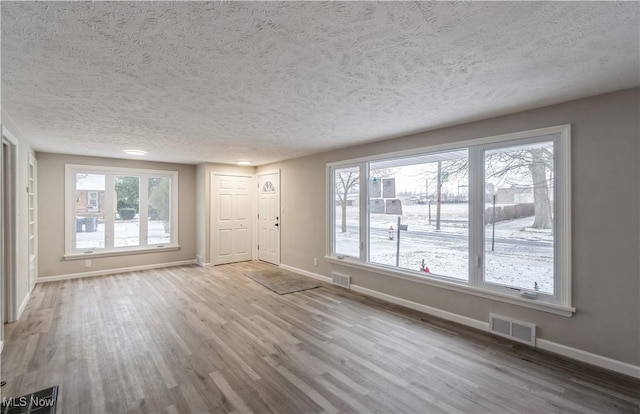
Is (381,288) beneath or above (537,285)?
beneath

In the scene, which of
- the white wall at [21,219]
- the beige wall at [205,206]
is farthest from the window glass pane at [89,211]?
the beige wall at [205,206]

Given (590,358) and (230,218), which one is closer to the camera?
(590,358)

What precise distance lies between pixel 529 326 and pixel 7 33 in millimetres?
4599

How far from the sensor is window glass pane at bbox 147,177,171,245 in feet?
21.4

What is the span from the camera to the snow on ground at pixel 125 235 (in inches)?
229

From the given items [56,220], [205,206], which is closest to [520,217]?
[205,206]

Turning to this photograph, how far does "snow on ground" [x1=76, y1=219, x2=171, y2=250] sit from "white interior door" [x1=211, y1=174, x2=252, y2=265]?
117 centimetres

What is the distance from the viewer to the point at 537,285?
9.75 ft

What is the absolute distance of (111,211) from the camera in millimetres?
6016

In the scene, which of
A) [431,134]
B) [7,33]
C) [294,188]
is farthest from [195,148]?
[431,134]

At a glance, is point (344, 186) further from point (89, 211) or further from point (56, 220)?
point (56, 220)

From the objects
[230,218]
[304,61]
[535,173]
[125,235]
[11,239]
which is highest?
[304,61]

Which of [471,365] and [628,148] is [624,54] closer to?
[628,148]

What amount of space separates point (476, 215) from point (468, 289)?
865 millimetres
